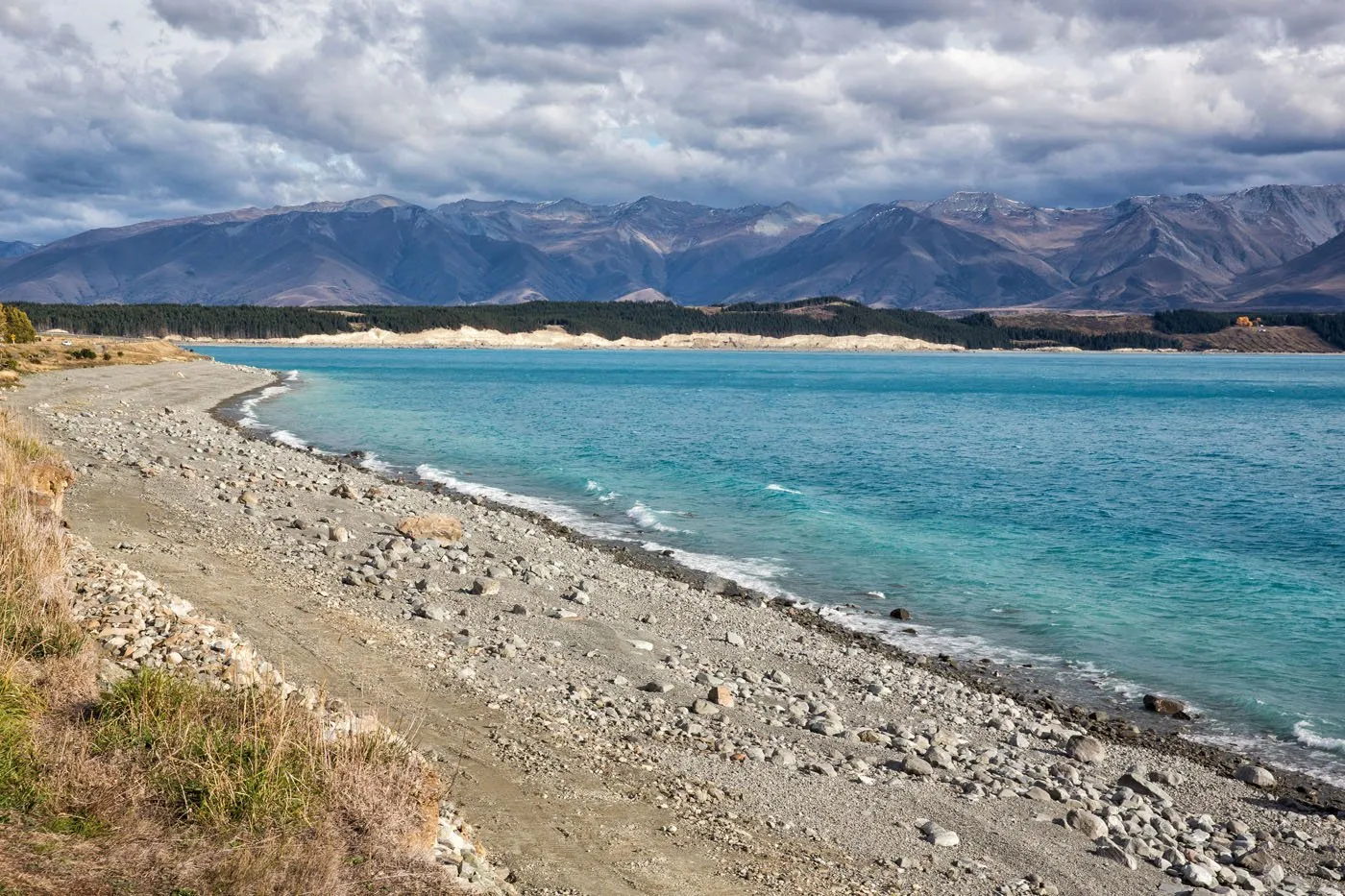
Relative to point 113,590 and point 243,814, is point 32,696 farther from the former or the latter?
point 113,590

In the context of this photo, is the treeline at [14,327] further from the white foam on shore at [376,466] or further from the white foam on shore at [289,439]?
the white foam on shore at [376,466]

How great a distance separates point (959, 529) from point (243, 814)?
26.9 meters

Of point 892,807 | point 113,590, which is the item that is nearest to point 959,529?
point 892,807

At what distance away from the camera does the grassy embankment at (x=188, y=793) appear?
6.27m

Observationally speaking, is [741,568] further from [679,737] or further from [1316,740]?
[679,737]

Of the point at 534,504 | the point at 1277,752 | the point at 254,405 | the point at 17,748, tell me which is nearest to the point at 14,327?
the point at 254,405

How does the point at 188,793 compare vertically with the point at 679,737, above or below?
above

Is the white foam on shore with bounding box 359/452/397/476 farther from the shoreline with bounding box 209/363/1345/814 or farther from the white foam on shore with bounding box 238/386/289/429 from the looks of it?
the shoreline with bounding box 209/363/1345/814

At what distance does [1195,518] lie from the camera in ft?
112

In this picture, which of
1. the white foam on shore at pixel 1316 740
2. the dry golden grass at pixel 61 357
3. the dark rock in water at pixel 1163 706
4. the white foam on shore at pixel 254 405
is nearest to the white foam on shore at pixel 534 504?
the dark rock in water at pixel 1163 706

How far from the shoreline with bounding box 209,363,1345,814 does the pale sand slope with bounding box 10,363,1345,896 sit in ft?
1.76

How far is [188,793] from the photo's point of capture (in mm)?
7277

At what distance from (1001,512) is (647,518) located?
1240cm

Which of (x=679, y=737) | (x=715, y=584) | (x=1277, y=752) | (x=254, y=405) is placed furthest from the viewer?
(x=254, y=405)
